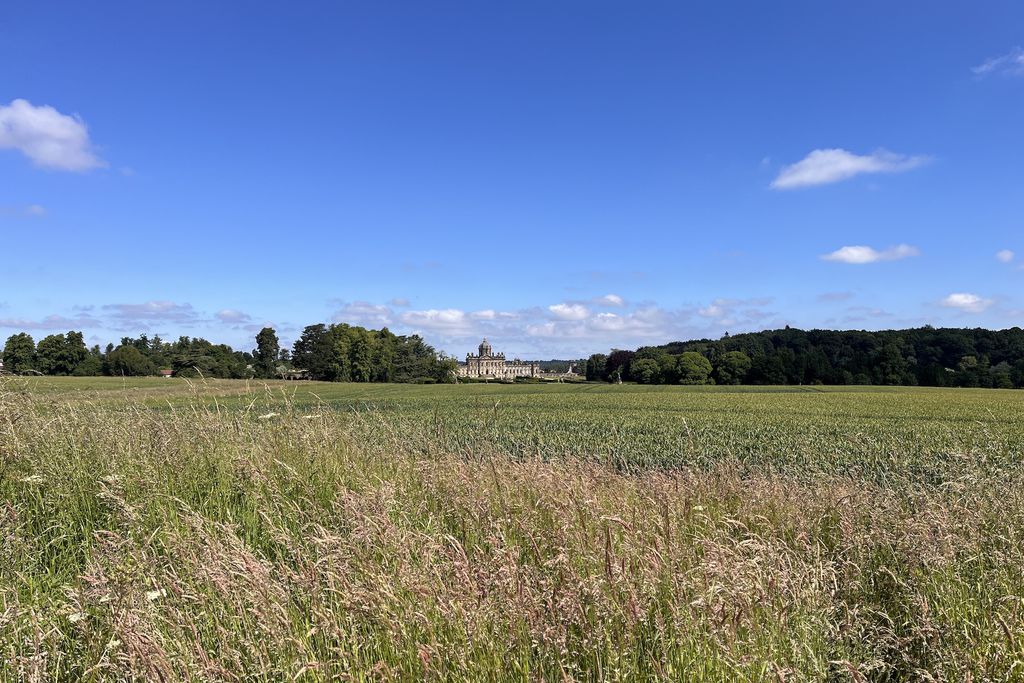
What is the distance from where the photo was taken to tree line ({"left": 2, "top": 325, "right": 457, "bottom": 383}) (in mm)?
77438

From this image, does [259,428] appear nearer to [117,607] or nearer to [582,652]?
[117,607]

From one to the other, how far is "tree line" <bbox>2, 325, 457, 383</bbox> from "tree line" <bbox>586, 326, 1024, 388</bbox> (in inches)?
1545

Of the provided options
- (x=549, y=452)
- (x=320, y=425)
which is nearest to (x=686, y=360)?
(x=549, y=452)

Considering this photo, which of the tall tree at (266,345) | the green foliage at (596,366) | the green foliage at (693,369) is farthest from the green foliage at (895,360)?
the tall tree at (266,345)

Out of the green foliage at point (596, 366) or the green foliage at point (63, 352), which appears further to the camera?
the green foliage at point (596, 366)

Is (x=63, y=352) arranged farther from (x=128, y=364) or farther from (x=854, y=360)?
(x=854, y=360)

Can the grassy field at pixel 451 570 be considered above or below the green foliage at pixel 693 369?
below

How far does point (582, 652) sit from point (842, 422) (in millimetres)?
24812

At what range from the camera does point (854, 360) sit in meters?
97.9

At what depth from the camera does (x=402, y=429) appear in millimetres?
8469

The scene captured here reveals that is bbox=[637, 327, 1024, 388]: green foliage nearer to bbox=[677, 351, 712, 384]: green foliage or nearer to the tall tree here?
bbox=[677, 351, 712, 384]: green foliage

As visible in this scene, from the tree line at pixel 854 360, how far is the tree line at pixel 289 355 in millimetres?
39230

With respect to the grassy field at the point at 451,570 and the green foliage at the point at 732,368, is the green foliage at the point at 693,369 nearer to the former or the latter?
the green foliage at the point at 732,368

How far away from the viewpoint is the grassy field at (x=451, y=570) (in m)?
2.51
